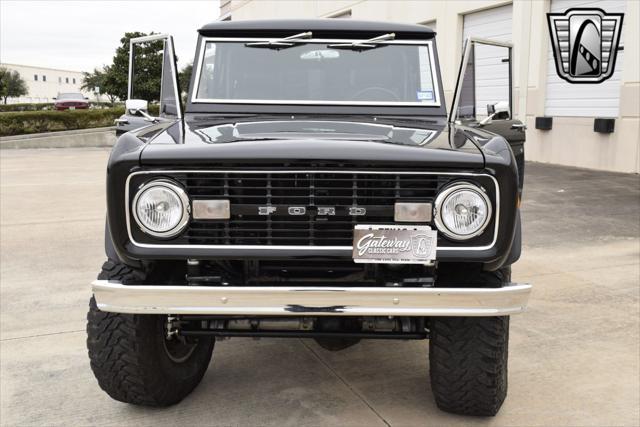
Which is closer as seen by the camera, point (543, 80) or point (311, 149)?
point (311, 149)

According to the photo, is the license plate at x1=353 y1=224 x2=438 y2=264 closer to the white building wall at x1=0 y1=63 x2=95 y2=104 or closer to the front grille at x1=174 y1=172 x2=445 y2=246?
the front grille at x1=174 y1=172 x2=445 y2=246

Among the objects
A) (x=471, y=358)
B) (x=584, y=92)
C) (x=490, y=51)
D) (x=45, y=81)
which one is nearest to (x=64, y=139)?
(x=490, y=51)

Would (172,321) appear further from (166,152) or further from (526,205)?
(526,205)

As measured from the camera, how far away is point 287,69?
3525 millimetres

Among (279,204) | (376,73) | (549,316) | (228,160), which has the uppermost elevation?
(376,73)

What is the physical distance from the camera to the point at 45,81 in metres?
108

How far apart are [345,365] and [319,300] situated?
1239mm

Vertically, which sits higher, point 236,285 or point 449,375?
point 236,285

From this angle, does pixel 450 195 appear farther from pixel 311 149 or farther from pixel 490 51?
pixel 490 51

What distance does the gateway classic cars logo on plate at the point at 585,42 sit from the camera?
11.1m

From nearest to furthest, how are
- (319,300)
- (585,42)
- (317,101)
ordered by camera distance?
1. (319,300)
2. (317,101)
3. (585,42)

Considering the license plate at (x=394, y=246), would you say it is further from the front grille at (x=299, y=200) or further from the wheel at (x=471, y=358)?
the wheel at (x=471, y=358)

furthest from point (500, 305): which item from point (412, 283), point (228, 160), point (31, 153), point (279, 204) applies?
point (31, 153)

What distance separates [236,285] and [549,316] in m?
2.54
